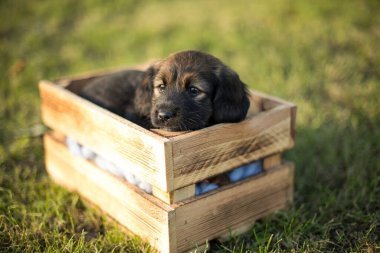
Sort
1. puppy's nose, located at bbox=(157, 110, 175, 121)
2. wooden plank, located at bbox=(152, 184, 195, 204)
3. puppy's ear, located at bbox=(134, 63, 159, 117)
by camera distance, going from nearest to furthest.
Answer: wooden plank, located at bbox=(152, 184, 195, 204), puppy's nose, located at bbox=(157, 110, 175, 121), puppy's ear, located at bbox=(134, 63, 159, 117)

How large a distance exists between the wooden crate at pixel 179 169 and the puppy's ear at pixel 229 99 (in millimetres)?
93

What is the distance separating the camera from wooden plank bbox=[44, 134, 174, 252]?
2.81 m

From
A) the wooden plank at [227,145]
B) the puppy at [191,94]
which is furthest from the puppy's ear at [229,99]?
the wooden plank at [227,145]

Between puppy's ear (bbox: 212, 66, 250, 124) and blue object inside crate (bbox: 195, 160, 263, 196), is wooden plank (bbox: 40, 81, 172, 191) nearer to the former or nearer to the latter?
blue object inside crate (bbox: 195, 160, 263, 196)

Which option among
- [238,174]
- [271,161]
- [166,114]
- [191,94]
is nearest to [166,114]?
[166,114]

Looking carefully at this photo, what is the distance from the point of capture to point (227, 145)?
2934 mm

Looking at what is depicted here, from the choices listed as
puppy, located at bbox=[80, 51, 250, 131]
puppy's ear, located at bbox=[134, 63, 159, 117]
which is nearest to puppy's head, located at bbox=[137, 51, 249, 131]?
Result: puppy, located at bbox=[80, 51, 250, 131]

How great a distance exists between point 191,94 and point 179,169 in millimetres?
641

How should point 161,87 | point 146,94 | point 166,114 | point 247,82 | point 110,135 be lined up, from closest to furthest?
point 166,114, point 110,135, point 161,87, point 146,94, point 247,82

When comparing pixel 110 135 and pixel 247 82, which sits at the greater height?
pixel 110 135

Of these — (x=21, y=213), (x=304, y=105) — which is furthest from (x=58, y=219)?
(x=304, y=105)

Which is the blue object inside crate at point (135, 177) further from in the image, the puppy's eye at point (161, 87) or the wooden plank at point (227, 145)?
the puppy's eye at point (161, 87)

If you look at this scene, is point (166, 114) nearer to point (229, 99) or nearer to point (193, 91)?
point (193, 91)

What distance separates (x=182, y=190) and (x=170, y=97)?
66 centimetres
